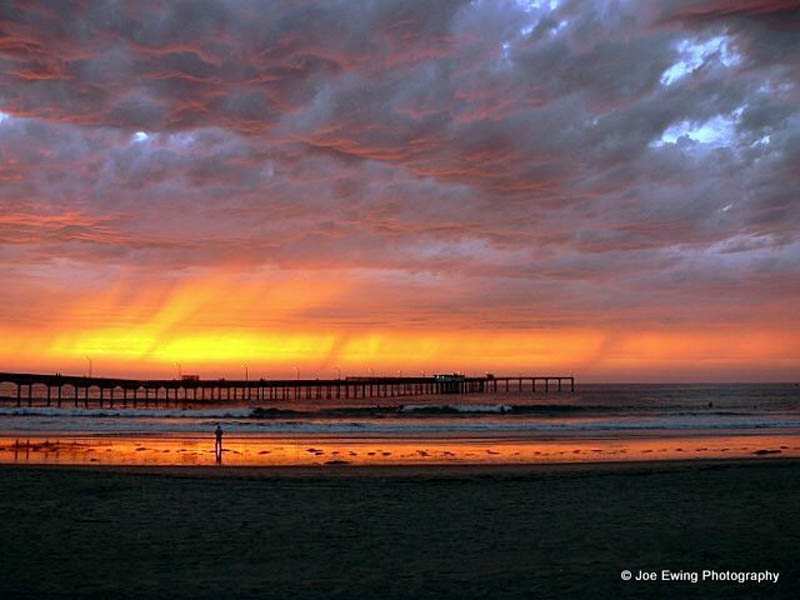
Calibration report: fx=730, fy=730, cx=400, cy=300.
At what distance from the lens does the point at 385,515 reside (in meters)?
11.5

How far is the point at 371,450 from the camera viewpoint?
25.3m

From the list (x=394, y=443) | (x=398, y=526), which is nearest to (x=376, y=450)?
(x=394, y=443)

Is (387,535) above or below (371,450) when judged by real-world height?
above

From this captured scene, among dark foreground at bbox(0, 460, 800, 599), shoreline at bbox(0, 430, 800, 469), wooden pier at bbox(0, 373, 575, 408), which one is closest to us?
dark foreground at bbox(0, 460, 800, 599)

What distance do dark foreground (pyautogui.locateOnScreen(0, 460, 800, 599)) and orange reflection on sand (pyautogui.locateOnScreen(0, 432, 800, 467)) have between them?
17.7 feet

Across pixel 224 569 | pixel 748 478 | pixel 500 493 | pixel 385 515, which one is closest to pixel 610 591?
pixel 224 569

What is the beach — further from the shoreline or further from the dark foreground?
the shoreline

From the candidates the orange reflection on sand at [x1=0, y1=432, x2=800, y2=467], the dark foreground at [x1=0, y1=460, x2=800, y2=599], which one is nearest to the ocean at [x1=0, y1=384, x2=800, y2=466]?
the orange reflection on sand at [x1=0, y1=432, x2=800, y2=467]

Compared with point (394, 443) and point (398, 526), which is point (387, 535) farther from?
point (394, 443)

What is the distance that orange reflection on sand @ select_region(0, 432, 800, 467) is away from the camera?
71.1 feet

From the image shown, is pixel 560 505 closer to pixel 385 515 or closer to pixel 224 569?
pixel 385 515

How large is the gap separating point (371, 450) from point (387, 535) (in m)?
15.6

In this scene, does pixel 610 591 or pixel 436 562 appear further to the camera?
pixel 436 562

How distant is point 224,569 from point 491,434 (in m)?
27.2
